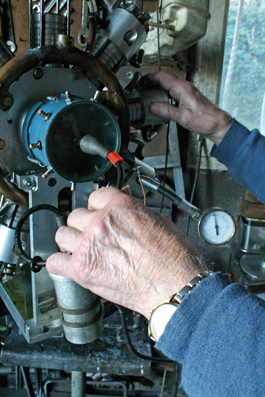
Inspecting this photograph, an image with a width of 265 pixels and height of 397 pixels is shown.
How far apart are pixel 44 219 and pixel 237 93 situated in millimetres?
1410

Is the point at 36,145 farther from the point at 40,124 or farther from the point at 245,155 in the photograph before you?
the point at 245,155

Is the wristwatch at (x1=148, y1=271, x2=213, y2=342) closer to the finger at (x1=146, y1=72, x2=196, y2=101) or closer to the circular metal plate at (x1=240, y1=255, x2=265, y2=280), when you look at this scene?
the finger at (x1=146, y1=72, x2=196, y2=101)

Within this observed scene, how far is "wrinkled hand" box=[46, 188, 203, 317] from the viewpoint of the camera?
48 cm

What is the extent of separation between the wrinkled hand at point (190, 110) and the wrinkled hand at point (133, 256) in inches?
17.5

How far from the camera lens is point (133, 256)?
0.49 metres

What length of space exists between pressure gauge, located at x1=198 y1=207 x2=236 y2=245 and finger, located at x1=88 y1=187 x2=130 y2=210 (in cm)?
91

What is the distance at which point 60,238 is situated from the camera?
0.55 metres

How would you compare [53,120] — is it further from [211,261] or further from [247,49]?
[211,261]

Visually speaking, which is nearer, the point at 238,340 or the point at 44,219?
the point at 238,340

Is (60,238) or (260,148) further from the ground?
(260,148)

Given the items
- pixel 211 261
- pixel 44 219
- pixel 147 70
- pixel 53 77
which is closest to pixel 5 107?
pixel 53 77

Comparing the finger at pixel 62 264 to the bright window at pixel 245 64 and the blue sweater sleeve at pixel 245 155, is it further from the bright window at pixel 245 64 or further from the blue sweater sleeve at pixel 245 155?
the bright window at pixel 245 64

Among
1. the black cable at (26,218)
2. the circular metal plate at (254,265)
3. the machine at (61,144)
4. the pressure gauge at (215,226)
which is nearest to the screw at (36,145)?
the machine at (61,144)

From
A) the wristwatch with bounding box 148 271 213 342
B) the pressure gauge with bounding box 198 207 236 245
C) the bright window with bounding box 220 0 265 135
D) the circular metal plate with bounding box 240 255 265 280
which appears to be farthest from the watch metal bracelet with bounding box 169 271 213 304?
the bright window with bounding box 220 0 265 135
